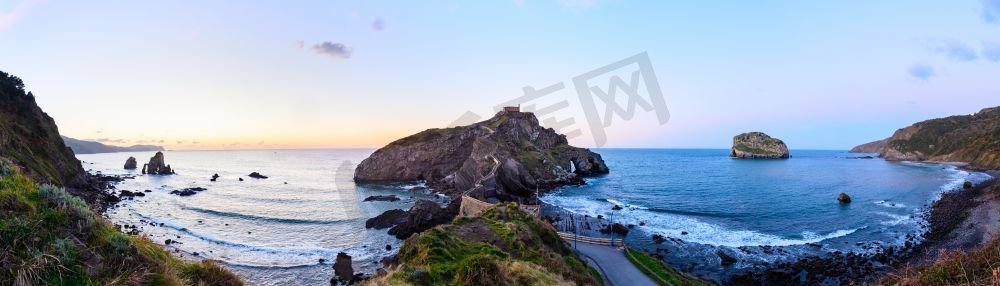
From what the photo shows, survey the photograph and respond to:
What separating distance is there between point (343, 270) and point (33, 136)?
60.4m

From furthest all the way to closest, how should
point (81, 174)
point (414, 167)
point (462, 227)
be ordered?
point (414, 167)
point (81, 174)
point (462, 227)

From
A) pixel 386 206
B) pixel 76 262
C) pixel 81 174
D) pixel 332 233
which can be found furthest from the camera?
pixel 81 174

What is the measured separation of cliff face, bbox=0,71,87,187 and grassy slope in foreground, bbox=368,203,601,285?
56.9 m

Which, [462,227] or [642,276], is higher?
[462,227]

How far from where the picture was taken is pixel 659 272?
28.9 m

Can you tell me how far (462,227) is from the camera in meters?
26.8

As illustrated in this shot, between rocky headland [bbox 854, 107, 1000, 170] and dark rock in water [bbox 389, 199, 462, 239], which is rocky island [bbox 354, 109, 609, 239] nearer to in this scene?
dark rock in water [bbox 389, 199, 462, 239]

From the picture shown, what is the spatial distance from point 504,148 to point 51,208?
279 ft

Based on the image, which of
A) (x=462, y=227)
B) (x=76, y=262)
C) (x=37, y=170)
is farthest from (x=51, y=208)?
(x=37, y=170)

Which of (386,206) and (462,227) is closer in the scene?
(462,227)

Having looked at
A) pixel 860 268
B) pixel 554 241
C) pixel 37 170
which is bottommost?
pixel 860 268

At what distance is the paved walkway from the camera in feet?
90.1

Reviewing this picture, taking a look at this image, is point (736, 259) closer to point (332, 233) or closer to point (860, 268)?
point (860, 268)

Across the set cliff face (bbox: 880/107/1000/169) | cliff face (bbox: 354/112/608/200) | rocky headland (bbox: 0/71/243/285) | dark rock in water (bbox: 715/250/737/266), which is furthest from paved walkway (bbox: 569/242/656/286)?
cliff face (bbox: 880/107/1000/169)
